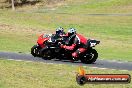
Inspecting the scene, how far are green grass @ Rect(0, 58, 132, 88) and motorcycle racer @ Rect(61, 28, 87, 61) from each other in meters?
2.10

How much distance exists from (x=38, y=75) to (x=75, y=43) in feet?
19.4

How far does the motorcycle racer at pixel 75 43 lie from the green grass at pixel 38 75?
82.9 inches

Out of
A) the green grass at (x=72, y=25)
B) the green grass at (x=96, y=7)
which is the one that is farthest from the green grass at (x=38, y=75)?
the green grass at (x=96, y=7)

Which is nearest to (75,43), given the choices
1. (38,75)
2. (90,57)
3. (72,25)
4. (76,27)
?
(90,57)

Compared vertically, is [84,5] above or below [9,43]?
below

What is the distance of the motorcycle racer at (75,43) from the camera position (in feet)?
76.1

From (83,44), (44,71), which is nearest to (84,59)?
(83,44)

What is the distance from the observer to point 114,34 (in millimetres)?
46250

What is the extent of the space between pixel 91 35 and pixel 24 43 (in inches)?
457

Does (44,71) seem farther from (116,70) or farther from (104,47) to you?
(104,47)

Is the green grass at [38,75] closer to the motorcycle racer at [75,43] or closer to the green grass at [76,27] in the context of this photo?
the motorcycle racer at [75,43]

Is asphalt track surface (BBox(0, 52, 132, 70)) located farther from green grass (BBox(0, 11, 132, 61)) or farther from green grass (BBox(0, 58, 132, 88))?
green grass (BBox(0, 11, 132, 61))

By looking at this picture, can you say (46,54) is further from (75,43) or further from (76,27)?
(76,27)

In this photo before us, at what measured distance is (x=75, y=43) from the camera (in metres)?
23.4
